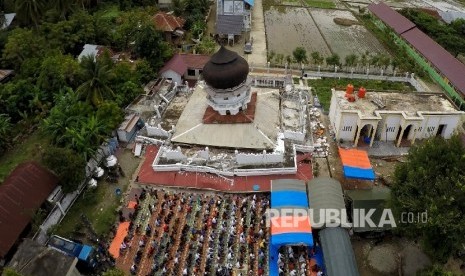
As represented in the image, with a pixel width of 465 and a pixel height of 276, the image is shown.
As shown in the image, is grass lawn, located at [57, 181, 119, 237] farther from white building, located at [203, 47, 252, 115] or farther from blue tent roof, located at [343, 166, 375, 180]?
blue tent roof, located at [343, 166, 375, 180]

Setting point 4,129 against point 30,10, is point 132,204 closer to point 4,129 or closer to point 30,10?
point 4,129

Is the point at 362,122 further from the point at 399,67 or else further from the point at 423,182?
the point at 399,67

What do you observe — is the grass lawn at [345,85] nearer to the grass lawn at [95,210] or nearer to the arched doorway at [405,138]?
the arched doorway at [405,138]

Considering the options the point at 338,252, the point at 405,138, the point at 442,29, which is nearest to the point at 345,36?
the point at 442,29

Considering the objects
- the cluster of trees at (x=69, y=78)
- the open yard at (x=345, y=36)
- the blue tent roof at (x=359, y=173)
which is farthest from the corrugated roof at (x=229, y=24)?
the blue tent roof at (x=359, y=173)

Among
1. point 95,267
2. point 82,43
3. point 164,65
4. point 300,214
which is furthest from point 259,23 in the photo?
point 95,267

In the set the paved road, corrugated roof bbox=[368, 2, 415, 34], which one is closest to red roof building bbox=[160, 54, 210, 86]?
the paved road
